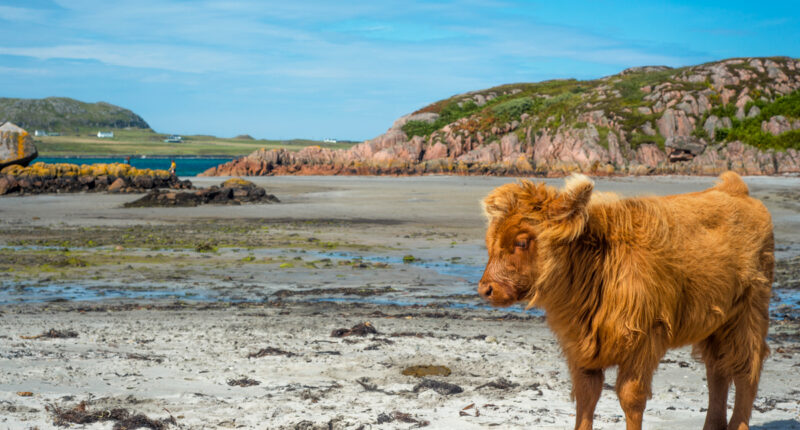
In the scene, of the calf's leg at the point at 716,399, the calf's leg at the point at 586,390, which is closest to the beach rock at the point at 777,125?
the calf's leg at the point at 716,399

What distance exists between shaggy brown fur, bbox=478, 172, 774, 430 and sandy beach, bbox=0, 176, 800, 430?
1377 millimetres

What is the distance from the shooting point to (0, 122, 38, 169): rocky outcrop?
44531 millimetres

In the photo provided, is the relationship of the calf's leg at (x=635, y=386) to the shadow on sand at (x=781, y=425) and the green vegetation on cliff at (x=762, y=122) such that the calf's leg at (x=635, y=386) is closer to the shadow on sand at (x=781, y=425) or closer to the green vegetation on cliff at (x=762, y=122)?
the shadow on sand at (x=781, y=425)

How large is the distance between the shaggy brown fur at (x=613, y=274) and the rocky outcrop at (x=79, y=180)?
1491 inches

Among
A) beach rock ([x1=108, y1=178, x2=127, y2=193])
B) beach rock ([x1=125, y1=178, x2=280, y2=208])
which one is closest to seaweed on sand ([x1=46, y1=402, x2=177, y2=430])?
beach rock ([x1=125, y1=178, x2=280, y2=208])

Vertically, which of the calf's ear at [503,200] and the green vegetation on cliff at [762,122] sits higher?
the green vegetation on cliff at [762,122]

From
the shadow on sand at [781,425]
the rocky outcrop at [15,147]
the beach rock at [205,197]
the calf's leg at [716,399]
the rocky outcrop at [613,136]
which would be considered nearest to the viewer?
the calf's leg at [716,399]

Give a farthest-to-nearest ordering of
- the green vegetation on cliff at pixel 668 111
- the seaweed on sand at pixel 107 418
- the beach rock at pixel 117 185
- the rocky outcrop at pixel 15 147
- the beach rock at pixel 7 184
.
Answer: the green vegetation on cliff at pixel 668 111 < the rocky outcrop at pixel 15 147 < the beach rock at pixel 117 185 < the beach rock at pixel 7 184 < the seaweed on sand at pixel 107 418

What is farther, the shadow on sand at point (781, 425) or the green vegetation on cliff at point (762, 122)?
the green vegetation on cliff at point (762, 122)

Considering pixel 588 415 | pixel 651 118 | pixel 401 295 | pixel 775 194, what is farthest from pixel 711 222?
pixel 651 118

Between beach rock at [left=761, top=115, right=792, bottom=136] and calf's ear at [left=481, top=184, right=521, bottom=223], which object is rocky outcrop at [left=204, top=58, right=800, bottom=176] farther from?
calf's ear at [left=481, top=184, right=521, bottom=223]

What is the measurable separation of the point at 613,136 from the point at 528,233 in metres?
61.9

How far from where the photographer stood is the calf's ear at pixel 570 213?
4.14m

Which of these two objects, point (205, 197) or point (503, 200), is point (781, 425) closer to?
point (503, 200)
